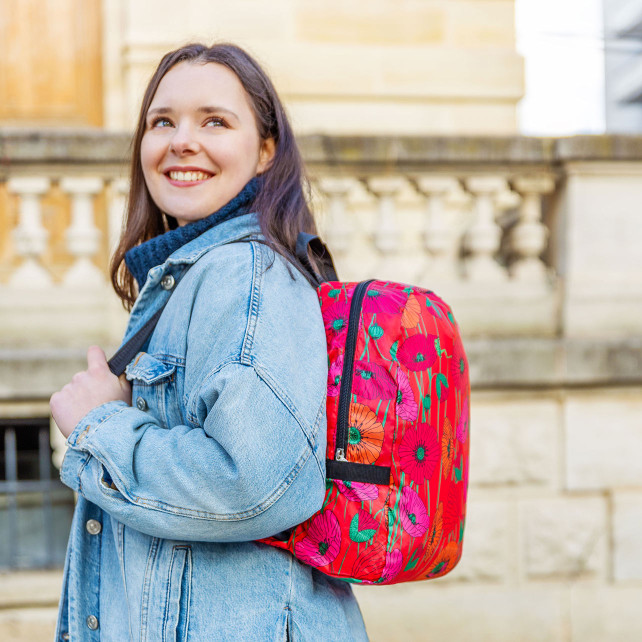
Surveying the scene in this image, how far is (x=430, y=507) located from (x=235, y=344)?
467 millimetres

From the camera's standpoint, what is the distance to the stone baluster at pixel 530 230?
3705 millimetres

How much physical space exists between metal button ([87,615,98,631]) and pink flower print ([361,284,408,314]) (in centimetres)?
80

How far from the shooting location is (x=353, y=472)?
1.35 metres

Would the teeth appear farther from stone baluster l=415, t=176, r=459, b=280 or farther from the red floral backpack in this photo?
stone baluster l=415, t=176, r=459, b=280

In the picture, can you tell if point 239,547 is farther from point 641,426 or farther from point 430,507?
point 641,426

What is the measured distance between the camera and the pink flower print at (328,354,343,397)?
4.50ft

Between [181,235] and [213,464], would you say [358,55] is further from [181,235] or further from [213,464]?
[213,464]

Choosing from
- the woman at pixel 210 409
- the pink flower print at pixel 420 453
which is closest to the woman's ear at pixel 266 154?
the woman at pixel 210 409

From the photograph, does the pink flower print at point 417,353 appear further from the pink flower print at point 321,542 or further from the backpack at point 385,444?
the pink flower print at point 321,542

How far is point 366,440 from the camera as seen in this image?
135cm

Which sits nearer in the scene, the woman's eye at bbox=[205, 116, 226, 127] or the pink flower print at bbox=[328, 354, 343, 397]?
the pink flower print at bbox=[328, 354, 343, 397]

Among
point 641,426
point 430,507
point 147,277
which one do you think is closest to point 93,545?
point 147,277

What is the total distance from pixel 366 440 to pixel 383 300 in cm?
26

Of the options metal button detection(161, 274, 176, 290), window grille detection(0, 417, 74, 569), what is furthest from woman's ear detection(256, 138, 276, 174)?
window grille detection(0, 417, 74, 569)
